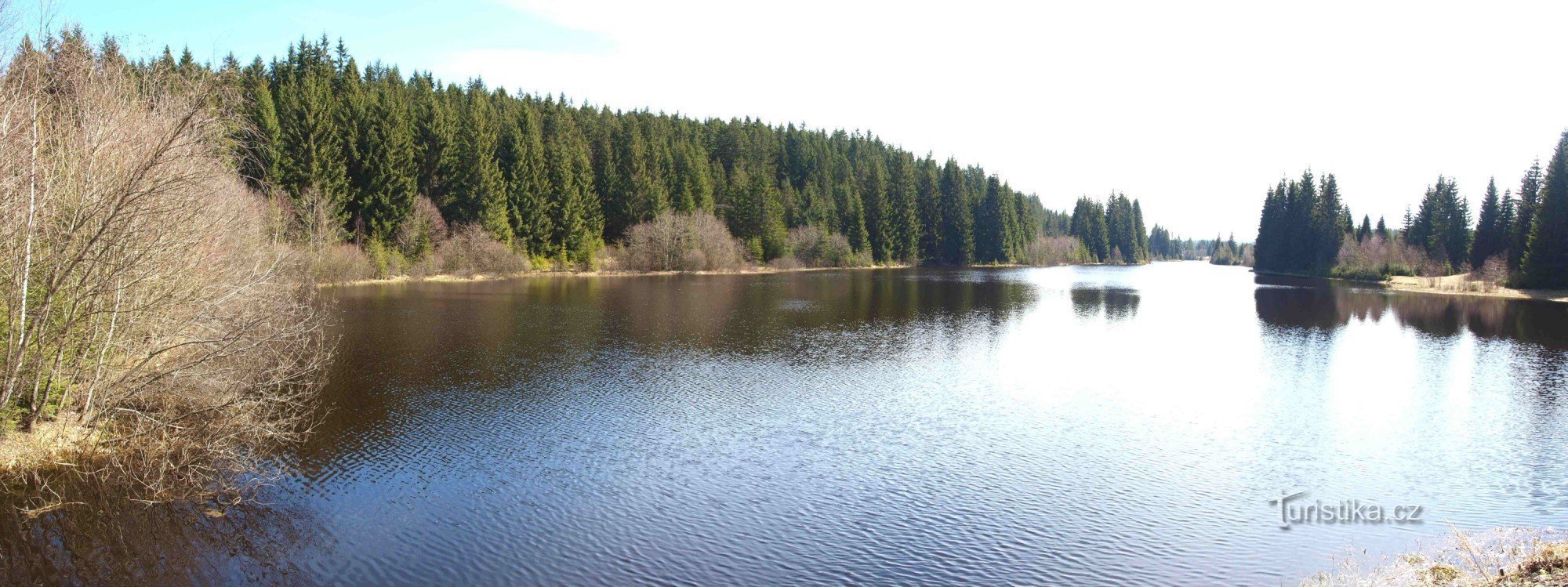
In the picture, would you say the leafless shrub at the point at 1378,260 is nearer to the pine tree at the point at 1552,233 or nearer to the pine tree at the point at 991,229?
the pine tree at the point at 1552,233

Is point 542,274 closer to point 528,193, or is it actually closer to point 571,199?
point 528,193

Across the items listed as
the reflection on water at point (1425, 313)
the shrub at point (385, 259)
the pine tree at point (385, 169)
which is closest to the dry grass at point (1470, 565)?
the reflection on water at point (1425, 313)

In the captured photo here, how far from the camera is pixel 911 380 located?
23.8m

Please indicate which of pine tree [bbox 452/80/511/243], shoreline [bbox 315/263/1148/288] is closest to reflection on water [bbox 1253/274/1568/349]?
shoreline [bbox 315/263/1148/288]

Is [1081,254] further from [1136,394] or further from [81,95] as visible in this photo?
[81,95]

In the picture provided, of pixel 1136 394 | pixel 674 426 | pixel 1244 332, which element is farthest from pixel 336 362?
pixel 1244 332

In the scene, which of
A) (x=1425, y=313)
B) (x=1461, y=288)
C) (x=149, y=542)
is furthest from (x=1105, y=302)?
(x=149, y=542)

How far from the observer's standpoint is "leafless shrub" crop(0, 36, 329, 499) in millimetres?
12273

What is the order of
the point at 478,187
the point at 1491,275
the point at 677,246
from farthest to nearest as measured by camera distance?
the point at 677,246, the point at 478,187, the point at 1491,275

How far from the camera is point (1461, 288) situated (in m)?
63.8

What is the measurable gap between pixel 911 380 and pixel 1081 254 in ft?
436

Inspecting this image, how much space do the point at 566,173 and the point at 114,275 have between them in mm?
66033

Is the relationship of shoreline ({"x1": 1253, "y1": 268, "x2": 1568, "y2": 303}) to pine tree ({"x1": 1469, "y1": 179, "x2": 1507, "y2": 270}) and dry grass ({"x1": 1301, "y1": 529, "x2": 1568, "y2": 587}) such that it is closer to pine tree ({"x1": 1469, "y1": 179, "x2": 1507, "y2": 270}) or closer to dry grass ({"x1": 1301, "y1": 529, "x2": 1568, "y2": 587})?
pine tree ({"x1": 1469, "y1": 179, "x2": 1507, "y2": 270})

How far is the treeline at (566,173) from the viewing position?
2363 inches
